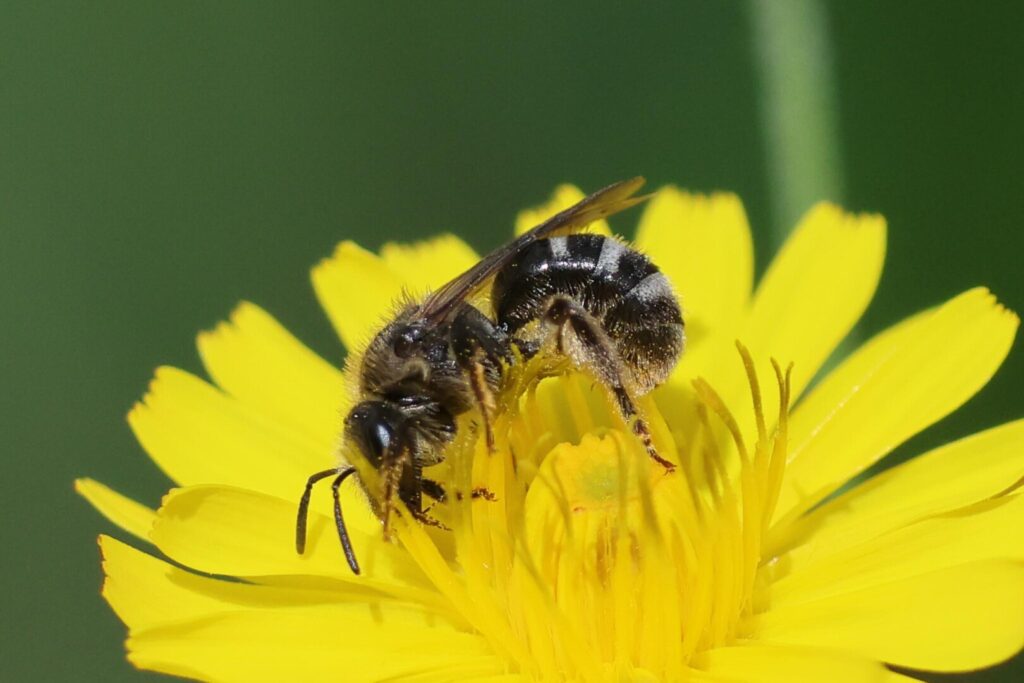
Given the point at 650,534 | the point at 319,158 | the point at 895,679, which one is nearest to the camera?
the point at 895,679

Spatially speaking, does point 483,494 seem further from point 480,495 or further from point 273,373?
point 273,373

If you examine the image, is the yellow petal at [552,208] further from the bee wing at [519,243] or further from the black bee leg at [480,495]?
the black bee leg at [480,495]

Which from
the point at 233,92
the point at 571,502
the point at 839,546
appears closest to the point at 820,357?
the point at 839,546

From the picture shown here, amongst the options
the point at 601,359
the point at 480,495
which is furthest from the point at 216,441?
the point at 601,359

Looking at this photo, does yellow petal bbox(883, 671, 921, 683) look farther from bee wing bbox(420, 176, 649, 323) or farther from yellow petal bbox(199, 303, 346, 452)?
yellow petal bbox(199, 303, 346, 452)

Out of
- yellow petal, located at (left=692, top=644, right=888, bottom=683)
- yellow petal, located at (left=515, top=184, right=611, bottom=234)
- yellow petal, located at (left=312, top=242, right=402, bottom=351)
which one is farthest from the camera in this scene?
yellow petal, located at (left=515, top=184, right=611, bottom=234)

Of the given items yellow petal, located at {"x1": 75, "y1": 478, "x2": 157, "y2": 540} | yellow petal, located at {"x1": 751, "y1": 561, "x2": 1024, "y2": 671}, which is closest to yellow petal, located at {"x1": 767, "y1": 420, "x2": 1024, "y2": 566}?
yellow petal, located at {"x1": 751, "y1": 561, "x2": 1024, "y2": 671}

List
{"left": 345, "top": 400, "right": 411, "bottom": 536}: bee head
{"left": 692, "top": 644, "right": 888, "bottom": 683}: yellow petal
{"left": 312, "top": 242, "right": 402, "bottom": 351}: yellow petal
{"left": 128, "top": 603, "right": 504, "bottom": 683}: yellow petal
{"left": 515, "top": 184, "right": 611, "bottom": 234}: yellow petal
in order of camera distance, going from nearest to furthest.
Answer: {"left": 692, "top": 644, "right": 888, "bottom": 683}: yellow petal → {"left": 128, "top": 603, "right": 504, "bottom": 683}: yellow petal → {"left": 345, "top": 400, "right": 411, "bottom": 536}: bee head → {"left": 312, "top": 242, "right": 402, "bottom": 351}: yellow petal → {"left": 515, "top": 184, "right": 611, "bottom": 234}: yellow petal
